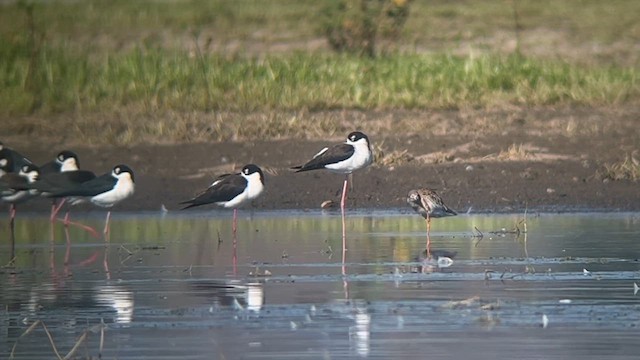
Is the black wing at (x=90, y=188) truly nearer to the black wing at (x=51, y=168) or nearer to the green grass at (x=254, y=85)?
the black wing at (x=51, y=168)

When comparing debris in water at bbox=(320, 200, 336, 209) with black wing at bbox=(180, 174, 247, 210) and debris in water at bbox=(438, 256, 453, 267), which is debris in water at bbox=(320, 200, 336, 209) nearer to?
black wing at bbox=(180, 174, 247, 210)

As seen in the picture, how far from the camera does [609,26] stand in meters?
31.8

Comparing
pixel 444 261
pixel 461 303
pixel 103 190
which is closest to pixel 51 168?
pixel 103 190

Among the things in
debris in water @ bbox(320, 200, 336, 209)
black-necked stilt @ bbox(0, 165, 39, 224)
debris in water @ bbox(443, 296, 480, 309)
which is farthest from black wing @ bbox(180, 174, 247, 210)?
debris in water @ bbox(443, 296, 480, 309)

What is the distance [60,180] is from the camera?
16.3m

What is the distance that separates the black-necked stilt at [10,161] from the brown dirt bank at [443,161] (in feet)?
1.95

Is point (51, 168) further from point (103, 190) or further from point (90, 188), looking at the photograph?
point (103, 190)

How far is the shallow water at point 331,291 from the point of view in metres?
8.93

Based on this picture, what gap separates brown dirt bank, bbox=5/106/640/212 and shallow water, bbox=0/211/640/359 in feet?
3.05

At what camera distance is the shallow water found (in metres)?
8.93

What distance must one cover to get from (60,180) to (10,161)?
5.05 feet

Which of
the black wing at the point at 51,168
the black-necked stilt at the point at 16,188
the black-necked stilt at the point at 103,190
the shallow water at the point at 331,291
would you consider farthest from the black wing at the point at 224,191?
the black wing at the point at 51,168

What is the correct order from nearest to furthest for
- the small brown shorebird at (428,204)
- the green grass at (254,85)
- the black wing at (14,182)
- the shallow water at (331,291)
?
the shallow water at (331,291) < the small brown shorebird at (428,204) < the black wing at (14,182) < the green grass at (254,85)

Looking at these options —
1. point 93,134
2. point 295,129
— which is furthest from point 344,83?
point 93,134
